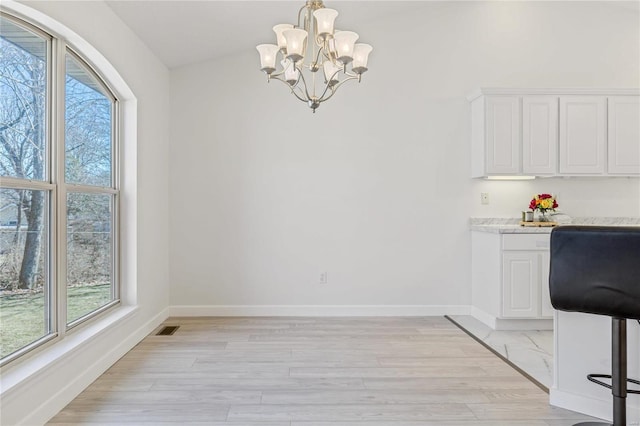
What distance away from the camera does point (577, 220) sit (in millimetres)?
4242

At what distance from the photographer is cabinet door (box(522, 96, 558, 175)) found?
156 inches

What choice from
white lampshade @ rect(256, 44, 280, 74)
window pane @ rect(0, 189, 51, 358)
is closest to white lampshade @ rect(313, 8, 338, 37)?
white lampshade @ rect(256, 44, 280, 74)

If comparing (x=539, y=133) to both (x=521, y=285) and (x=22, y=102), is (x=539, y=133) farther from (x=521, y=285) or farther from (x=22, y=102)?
(x=22, y=102)

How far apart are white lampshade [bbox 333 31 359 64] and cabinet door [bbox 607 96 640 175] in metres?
3.10

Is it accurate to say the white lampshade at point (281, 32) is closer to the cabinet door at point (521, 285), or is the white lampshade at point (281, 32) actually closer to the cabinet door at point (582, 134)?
the cabinet door at point (521, 285)

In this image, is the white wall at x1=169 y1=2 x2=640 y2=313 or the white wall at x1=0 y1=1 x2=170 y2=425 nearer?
the white wall at x1=0 y1=1 x2=170 y2=425

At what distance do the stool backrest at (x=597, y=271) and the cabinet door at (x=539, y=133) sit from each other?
2295mm

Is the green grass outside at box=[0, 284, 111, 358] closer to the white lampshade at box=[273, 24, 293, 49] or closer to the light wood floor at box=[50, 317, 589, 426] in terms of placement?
the light wood floor at box=[50, 317, 589, 426]

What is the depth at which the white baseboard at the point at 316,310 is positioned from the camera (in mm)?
4207

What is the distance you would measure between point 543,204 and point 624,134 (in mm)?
1033

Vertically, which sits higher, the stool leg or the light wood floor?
the stool leg

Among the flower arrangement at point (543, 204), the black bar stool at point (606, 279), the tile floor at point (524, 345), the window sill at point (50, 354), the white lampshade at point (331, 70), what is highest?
the white lampshade at point (331, 70)

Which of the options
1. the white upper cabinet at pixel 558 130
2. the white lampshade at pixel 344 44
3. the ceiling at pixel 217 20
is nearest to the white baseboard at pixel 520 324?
the white upper cabinet at pixel 558 130

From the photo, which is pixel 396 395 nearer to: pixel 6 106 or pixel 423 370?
pixel 423 370
